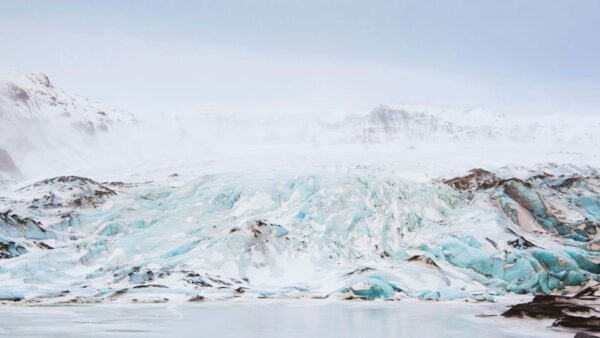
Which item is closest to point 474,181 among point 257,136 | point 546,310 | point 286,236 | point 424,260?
point 424,260

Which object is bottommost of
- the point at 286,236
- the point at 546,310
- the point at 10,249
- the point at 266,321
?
the point at 10,249

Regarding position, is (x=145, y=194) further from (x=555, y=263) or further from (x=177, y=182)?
(x=555, y=263)

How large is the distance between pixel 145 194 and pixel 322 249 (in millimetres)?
11148

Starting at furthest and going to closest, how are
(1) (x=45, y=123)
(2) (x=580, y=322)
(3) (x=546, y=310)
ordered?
(1) (x=45, y=123) → (3) (x=546, y=310) → (2) (x=580, y=322)

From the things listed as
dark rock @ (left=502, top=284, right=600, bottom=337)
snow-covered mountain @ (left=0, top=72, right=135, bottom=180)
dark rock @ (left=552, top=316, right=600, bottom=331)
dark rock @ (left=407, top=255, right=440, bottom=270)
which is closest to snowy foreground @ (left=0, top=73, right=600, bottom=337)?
dark rock @ (left=407, top=255, right=440, bottom=270)

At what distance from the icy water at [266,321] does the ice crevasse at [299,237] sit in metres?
3.36

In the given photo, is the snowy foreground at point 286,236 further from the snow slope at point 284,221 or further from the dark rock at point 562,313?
the dark rock at point 562,313

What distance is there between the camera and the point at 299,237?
92.7 ft

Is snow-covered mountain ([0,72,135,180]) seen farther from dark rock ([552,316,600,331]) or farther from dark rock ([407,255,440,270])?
dark rock ([552,316,600,331])

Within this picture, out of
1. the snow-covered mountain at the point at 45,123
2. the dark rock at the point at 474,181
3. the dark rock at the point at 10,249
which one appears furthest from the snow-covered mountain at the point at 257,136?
the dark rock at the point at 10,249

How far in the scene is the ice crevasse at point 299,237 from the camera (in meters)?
23.0

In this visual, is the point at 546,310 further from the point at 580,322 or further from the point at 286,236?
the point at 286,236

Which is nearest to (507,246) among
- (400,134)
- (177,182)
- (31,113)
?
(177,182)

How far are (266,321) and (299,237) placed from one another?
577 inches
